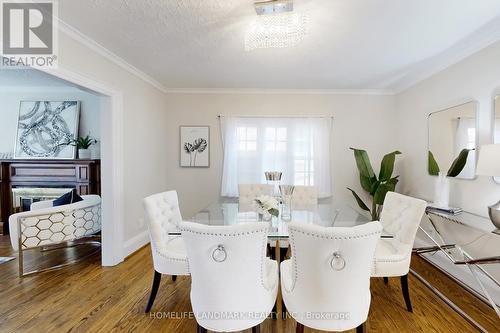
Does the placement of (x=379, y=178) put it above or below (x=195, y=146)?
below

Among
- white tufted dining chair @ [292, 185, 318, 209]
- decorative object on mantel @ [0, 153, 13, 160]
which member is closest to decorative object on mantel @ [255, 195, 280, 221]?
white tufted dining chair @ [292, 185, 318, 209]

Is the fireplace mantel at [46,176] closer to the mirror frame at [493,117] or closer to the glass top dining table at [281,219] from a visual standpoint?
the glass top dining table at [281,219]

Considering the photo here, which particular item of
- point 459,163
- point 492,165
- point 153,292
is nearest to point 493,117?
point 459,163

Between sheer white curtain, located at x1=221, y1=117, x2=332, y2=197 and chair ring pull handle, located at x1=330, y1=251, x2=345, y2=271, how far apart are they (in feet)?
9.50

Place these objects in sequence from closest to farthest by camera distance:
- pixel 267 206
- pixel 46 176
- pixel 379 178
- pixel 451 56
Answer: pixel 267 206 < pixel 451 56 < pixel 379 178 < pixel 46 176

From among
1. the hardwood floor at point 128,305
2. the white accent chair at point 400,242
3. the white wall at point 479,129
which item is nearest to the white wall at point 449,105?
the white wall at point 479,129

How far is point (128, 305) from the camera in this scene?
2.15 m

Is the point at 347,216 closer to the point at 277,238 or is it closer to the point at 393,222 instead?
the point at 393,222

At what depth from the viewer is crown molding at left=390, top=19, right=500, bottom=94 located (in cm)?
223

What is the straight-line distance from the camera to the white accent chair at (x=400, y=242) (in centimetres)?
194

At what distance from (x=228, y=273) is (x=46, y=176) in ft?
13.5

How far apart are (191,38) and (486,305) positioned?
140 inches

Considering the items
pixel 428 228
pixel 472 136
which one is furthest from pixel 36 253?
pixel 472 136

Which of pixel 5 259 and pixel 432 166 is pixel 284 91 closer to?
pixel 432 166
